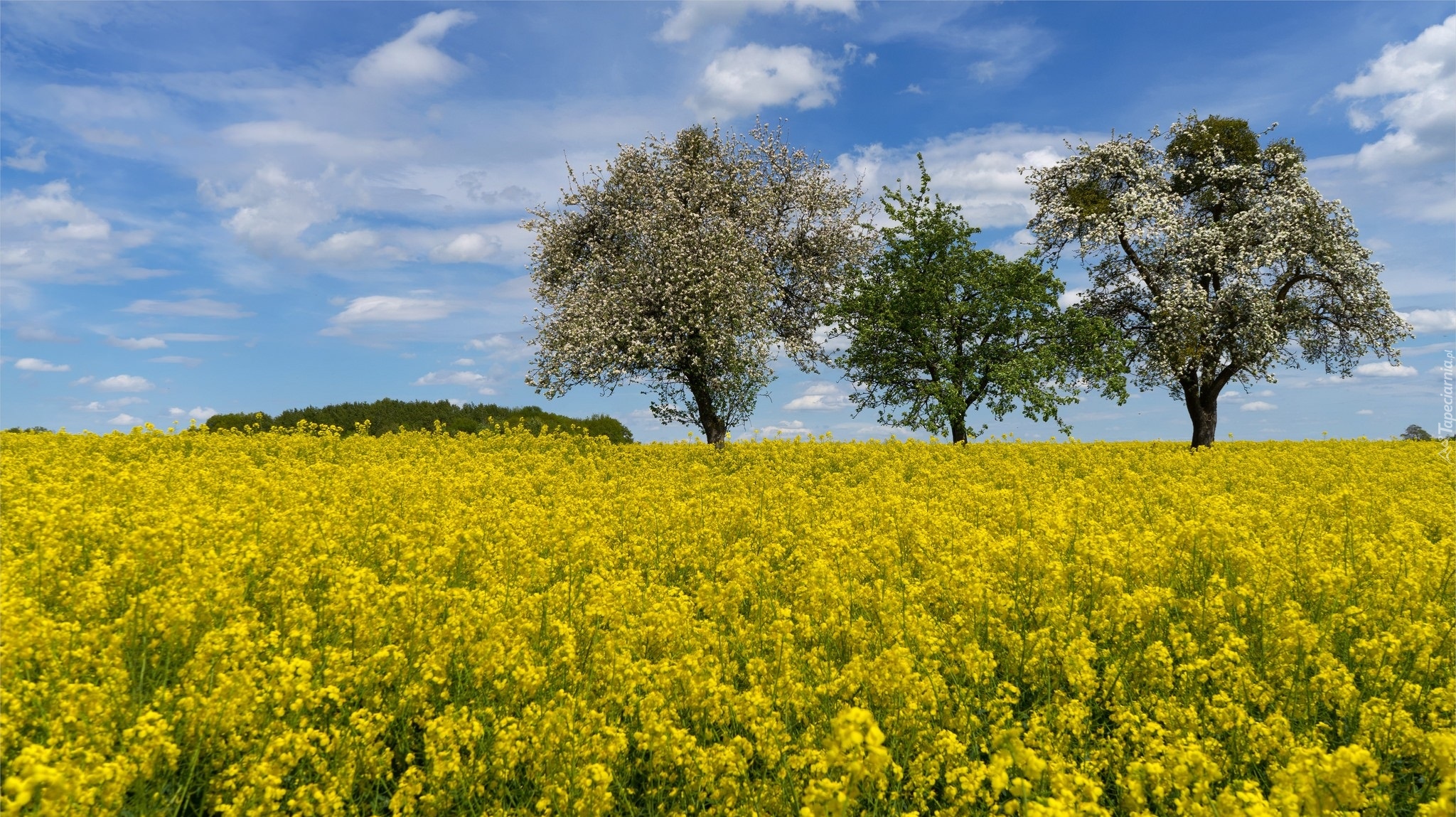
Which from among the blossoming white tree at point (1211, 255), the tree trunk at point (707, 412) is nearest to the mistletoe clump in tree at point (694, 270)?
the tree trunk at point (707, 412)

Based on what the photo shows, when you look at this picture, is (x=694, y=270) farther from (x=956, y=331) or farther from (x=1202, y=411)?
(x=1202, y=411)

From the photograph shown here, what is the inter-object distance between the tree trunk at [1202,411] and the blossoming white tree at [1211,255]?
0.14 ft

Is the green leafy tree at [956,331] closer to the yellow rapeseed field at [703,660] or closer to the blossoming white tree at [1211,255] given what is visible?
the blossoming white tree at [1211,255]

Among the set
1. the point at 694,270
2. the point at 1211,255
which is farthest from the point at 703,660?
the point at 1211,255

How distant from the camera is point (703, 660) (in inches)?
236

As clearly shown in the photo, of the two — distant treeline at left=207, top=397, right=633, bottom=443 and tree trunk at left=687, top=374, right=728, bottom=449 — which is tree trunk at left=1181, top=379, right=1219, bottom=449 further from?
distant treeline at left=207, top=397, right=633, bottom=443

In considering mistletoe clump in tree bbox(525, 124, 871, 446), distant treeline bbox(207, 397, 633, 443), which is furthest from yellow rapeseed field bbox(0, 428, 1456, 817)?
distant treeline bbox(207, 397, 633, 443)

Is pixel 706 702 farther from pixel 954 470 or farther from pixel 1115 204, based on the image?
pixel 1115 204

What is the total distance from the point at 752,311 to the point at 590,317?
193 inches

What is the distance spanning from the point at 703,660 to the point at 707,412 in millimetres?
19743

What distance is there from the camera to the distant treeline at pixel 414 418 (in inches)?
1272

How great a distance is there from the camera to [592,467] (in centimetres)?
1762

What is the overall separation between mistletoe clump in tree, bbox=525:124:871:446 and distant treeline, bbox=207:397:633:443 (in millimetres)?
7441

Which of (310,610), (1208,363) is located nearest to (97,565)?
(310,610)
